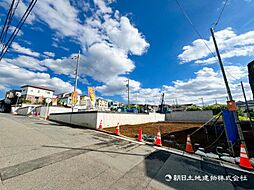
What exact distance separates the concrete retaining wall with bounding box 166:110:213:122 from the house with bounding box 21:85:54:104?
43834 mm

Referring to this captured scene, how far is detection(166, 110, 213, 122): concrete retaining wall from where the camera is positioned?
21.4 m

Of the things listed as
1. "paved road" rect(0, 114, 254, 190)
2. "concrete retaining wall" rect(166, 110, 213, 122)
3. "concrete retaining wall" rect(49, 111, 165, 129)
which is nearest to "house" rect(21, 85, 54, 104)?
"concrete retaining wall" rect(49, 111, 165, 129)

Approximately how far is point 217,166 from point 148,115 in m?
16.0

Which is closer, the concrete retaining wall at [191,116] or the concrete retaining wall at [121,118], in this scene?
the concrete retaining wall at [121,118]

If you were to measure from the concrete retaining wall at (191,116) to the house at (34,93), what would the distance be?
1726 inches

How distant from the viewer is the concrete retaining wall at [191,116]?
21.4 m

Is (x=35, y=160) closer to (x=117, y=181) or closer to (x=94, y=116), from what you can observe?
(x=117, y=181)

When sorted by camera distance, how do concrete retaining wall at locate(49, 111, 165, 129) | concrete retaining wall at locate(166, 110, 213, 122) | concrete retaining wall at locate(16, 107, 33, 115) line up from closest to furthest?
concrete retaining wall at locate(49, 111, 165, 129) → concrete retaining wall at locate(166, 110, 213, 122) → concrete retaining wall at locate(16, 107, 33, 115)

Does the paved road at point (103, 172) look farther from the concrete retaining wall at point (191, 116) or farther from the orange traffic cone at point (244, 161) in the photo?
the concrete retaining wall at point (191, 116)

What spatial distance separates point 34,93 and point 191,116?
1960 inches

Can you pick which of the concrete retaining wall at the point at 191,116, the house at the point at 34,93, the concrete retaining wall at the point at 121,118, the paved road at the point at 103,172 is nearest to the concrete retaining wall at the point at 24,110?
the house at the point at 34,93

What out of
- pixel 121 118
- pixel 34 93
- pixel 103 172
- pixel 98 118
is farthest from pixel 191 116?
pixel 34 93

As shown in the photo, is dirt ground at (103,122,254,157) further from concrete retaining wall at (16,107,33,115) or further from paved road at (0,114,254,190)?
concrete retaining wall at (16,107,33,115)

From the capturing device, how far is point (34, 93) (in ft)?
148
